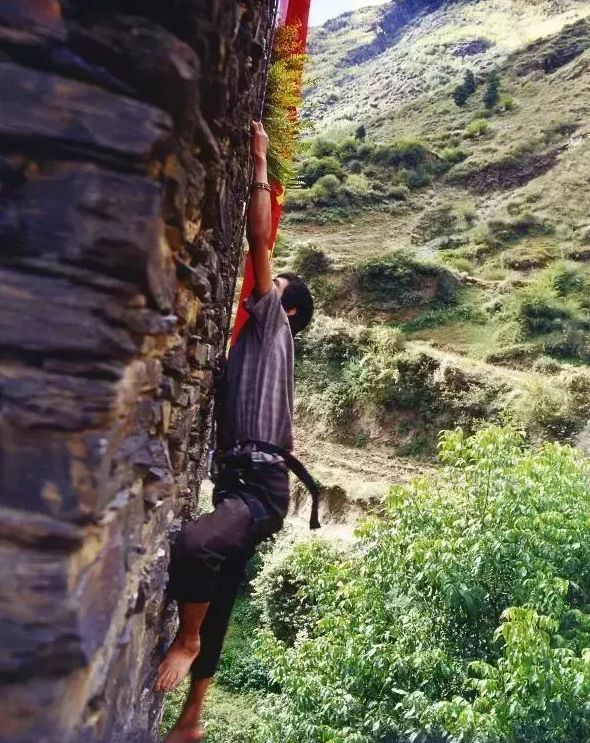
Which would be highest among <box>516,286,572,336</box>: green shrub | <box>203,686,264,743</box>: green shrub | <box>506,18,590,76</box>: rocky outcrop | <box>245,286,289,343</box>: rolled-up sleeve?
<box>506,18,590,76</box>: rocky outcrop

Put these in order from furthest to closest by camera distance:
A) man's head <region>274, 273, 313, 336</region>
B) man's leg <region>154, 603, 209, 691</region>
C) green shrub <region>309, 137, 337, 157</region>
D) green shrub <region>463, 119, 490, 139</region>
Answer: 1. green shrub <region>463, 119, 490, 139</region>
2. green shrub <region>309, 137, 337, 157</region>
3. man's head <region>274, 273, 313, 336</region>
4. man's leg <region>154, 603, 209, 691</region>

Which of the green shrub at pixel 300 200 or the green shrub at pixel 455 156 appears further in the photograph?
the green shrub at pixel 455 156

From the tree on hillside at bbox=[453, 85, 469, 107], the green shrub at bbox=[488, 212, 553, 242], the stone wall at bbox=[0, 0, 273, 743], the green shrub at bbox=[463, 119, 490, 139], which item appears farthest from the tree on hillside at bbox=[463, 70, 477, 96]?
the stone wall at bbox=[0, 0, 273, 743]

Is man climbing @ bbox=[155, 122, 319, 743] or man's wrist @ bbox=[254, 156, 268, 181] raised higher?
man's wrist @ bbox=[254, 156, 268, 181]

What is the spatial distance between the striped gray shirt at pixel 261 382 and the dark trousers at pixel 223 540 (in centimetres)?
14

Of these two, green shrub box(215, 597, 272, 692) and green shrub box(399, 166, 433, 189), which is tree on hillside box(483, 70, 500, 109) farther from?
green shrub box(215, 597, 272, 692)

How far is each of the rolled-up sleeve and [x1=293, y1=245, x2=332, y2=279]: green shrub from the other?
20008 mm

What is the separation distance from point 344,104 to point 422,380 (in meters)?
44.2

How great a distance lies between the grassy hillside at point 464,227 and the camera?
1614cm

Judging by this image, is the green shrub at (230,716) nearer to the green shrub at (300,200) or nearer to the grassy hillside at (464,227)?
the grassy hillside at (464,227)

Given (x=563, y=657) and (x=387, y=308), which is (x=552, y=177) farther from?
(x=563, y=657)

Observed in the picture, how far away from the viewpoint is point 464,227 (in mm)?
28703

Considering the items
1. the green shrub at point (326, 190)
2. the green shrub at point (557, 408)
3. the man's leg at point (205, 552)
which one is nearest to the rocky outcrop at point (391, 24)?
the green shrub at point (326, 190)

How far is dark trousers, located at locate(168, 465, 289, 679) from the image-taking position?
2.03 meters
